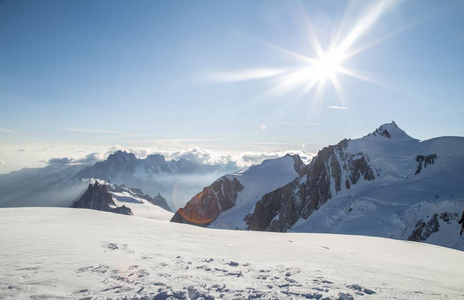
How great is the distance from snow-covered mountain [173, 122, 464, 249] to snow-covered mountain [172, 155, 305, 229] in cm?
1893

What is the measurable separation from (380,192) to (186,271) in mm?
70141

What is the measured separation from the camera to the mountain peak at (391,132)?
8648cm

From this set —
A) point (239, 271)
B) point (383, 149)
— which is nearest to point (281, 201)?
point (383, 149)

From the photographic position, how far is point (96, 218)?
650 inches

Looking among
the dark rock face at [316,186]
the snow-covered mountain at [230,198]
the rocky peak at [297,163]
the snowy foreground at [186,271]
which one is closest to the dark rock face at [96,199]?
the snow-covered mountain at [230,198]

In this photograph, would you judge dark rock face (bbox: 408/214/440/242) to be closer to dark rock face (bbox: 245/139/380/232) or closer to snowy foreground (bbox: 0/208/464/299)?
dark rock face (bbox: 245/139/380/232)

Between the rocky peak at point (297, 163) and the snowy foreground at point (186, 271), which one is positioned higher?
the rocky peak at point (297, 163)

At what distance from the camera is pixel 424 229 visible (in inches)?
1820

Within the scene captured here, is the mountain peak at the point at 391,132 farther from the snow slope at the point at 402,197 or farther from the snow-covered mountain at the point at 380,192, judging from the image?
the snow slope at the point at 402,197

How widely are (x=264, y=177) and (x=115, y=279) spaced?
5608 inches

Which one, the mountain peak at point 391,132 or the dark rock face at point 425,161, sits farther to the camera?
the mountain peak at point 391,132

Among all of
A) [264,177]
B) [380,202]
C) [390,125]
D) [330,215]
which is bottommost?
[330,215]

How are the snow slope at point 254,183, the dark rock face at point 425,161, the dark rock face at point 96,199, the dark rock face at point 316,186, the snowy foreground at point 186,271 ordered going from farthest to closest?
the dark rock face at point 96,199 < the snow slope at point 254,183 < the dark rock face at point 316,186 < the dark rock face at point 425,161 < the snowy foreground at point 186,271

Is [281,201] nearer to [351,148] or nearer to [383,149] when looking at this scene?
[351,148]
